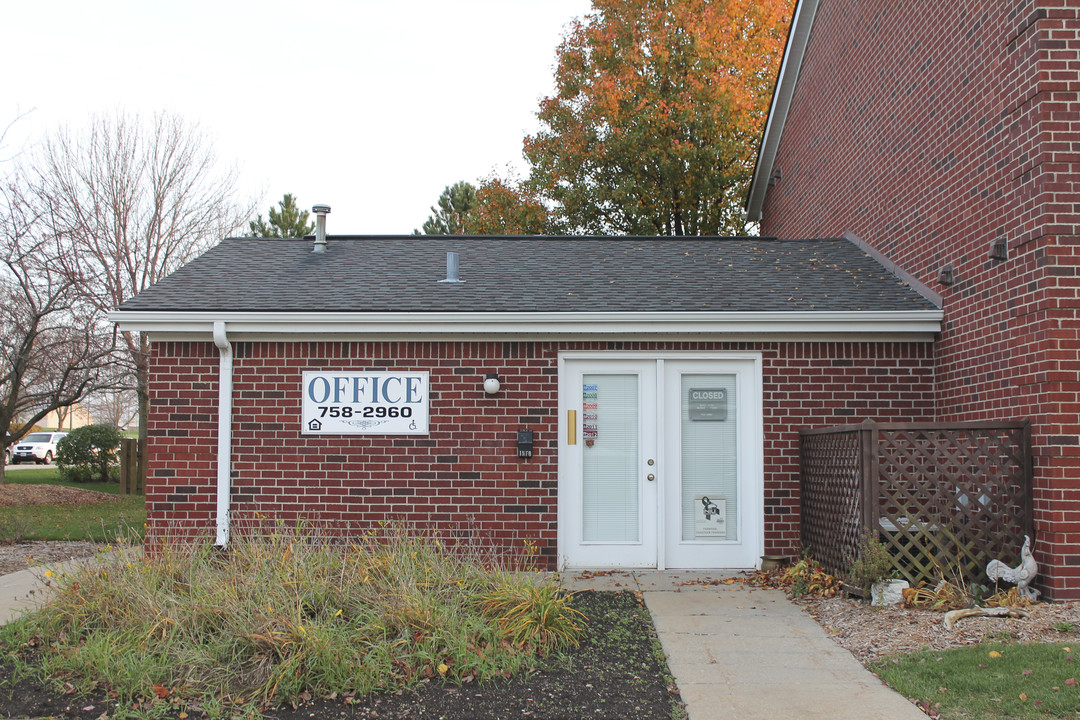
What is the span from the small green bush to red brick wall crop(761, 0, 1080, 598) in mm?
17948

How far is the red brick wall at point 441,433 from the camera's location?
8.49 metres

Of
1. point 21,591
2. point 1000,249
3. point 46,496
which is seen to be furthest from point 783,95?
point 46,496

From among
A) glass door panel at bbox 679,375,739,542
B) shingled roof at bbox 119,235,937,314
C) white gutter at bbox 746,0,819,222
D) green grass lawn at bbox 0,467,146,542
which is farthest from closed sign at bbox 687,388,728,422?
white gutter at bbox 746,0,819,222

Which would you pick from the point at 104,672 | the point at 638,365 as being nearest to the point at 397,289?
the point at 638,365

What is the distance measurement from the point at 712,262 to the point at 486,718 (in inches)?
269

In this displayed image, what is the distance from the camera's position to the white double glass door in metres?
8.59

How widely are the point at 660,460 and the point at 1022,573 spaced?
326cm

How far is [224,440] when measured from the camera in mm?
8461

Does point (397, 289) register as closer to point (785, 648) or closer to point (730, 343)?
point (730, 343)

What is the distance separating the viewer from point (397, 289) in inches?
360

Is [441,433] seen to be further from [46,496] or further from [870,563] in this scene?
[46,496]

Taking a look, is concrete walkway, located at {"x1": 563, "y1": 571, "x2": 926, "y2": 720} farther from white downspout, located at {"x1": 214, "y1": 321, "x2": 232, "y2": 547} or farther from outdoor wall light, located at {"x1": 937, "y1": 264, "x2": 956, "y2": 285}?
white downspout, located at {"x1": 214, "y1": 321, "x2": 232, "y2": 547}

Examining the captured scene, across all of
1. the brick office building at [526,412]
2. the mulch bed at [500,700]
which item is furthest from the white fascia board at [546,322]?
the mulch bed at [500,700]

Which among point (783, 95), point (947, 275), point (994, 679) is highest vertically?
point (783, 95)
